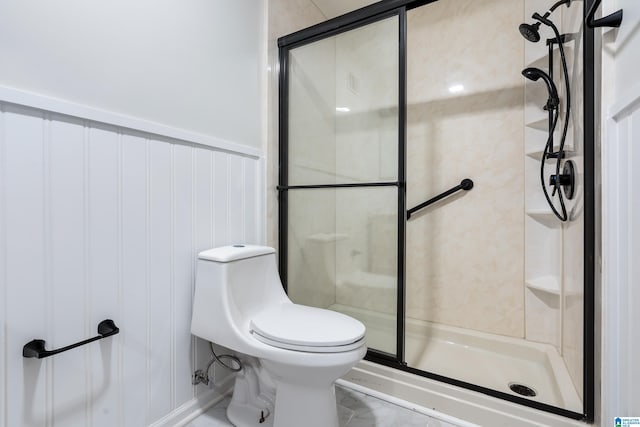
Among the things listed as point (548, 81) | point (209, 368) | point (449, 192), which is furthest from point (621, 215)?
point (209, 368)

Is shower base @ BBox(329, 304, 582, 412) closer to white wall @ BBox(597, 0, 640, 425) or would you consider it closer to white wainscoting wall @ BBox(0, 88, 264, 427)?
white wall @ BBox(597, 0, 640, 425)

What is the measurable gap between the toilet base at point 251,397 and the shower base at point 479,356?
0.57 meters

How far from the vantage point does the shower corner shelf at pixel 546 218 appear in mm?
1679

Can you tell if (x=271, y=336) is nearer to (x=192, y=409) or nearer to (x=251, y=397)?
(x=251, y=397)

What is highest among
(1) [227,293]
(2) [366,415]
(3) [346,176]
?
(3) [346,176]

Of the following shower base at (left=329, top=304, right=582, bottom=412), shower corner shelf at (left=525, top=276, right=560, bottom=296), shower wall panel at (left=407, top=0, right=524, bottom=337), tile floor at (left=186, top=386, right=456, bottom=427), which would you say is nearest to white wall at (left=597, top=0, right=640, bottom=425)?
Answer: shower base at (left=329, top=304, right=582, bottom=412)

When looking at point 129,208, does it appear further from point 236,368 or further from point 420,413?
point 420,413

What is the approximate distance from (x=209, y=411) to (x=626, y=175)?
176 cm

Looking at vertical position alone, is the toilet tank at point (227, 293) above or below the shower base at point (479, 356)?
above

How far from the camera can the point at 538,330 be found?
5.88ft

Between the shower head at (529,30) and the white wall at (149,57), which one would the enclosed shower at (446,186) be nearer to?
the shower head at (529,30)

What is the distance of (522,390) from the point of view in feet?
4.77

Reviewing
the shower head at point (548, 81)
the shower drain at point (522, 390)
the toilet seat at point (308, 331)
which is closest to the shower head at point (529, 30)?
the shower head at point (548, 81)

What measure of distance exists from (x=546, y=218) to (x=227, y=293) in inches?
71.1
